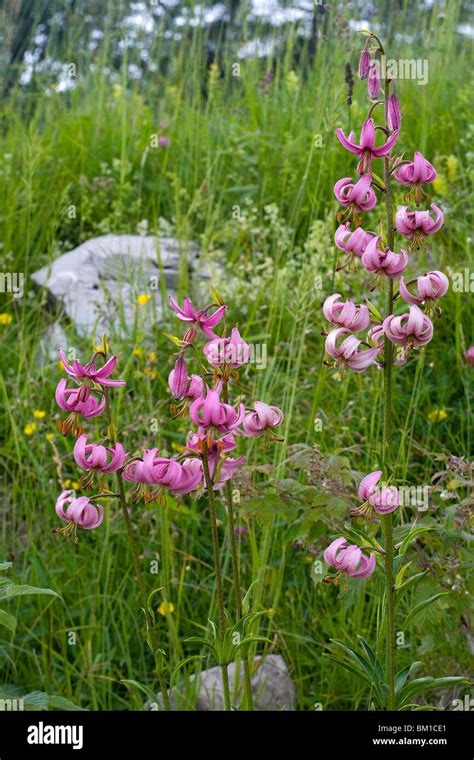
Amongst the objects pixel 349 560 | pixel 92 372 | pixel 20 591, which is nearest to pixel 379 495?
pixel 349 560

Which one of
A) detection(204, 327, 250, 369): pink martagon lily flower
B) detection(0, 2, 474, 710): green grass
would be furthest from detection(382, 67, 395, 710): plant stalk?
detection(204, 327, 250, 369): pink martagon lily flower

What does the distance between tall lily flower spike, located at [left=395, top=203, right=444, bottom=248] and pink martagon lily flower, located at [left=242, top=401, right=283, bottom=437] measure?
1.44ft

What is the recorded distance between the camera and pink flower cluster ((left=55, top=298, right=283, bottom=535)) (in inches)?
70.2

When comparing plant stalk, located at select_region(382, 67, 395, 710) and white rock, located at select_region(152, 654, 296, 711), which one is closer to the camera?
plant stalk, located at select_region(382, 67, 395, 710)

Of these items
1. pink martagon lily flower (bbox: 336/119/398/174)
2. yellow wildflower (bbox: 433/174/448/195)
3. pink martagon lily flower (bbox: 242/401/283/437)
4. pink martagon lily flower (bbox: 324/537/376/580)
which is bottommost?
pink martagon lily flower (bbox: 324/537/376/580)

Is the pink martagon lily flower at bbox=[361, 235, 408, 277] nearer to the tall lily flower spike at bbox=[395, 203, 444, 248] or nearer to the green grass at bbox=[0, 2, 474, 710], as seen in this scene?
the tall lily flower spike at bbox=[395, 203, 444, 248]

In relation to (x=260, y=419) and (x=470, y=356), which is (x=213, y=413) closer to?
(x=260, y=419)

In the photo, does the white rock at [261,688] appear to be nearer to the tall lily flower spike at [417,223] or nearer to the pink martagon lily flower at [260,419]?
the pink martagon lily flower at [260,419]

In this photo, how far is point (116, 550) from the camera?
3131 millimetres

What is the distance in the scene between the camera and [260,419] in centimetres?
194

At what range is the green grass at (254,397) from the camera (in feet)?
8.86

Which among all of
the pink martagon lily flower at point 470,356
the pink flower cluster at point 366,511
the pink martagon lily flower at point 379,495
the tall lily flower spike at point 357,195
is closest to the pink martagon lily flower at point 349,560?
the pink flower cluster at point 366,511

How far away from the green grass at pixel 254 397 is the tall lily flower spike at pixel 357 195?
25.0 inches

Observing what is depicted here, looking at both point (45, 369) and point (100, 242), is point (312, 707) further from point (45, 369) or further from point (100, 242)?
point (100, 242)
